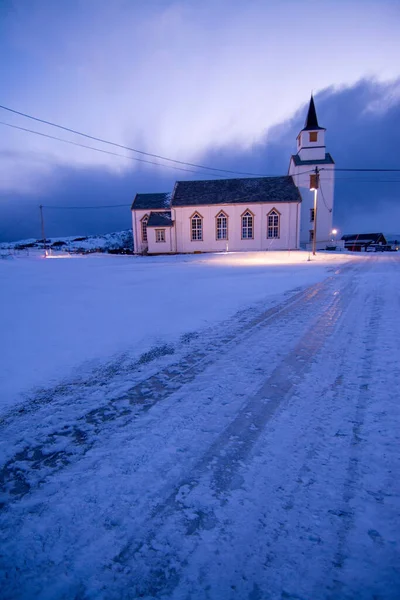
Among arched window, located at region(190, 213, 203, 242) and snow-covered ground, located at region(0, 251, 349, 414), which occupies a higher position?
arched window, located at region(190, 213, 203, 242)

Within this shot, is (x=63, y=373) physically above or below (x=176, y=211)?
below

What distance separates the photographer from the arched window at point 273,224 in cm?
3600

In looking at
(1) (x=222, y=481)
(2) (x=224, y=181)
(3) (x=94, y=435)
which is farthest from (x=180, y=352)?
(2) (x=224, y=181)

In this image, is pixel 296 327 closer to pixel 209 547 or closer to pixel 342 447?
pixel 342 447

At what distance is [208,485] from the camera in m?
2.08

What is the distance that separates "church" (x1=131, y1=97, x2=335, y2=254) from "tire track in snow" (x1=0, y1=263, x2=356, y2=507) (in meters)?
33.4

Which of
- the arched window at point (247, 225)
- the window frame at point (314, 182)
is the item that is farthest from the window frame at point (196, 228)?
the window frame at point (314, 182)

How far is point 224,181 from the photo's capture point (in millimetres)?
40000

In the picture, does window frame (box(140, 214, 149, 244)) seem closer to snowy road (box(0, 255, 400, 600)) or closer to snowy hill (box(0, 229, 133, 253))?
snowy hill (box(0, 229, 133, 253))

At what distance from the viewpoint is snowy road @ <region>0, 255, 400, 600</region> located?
1.53m

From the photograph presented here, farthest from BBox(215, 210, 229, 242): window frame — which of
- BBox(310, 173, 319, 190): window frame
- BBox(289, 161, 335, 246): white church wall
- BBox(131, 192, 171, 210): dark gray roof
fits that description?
BBox(310, 173, 319, 190): window frame

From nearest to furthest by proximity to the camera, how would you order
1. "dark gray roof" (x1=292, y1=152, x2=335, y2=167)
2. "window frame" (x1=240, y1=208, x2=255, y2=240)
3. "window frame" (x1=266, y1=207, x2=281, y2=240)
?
"window frame" (x1=266, y1=207, x2=281, y2=240)
"window frame" (x1=240, y1=208, x2=255, y2=240)
"dark gray roof" (x1=292, y1=152, x2=335, y2=167)

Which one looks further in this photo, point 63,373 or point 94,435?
point 63,373

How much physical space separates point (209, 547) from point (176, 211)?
124 feet
